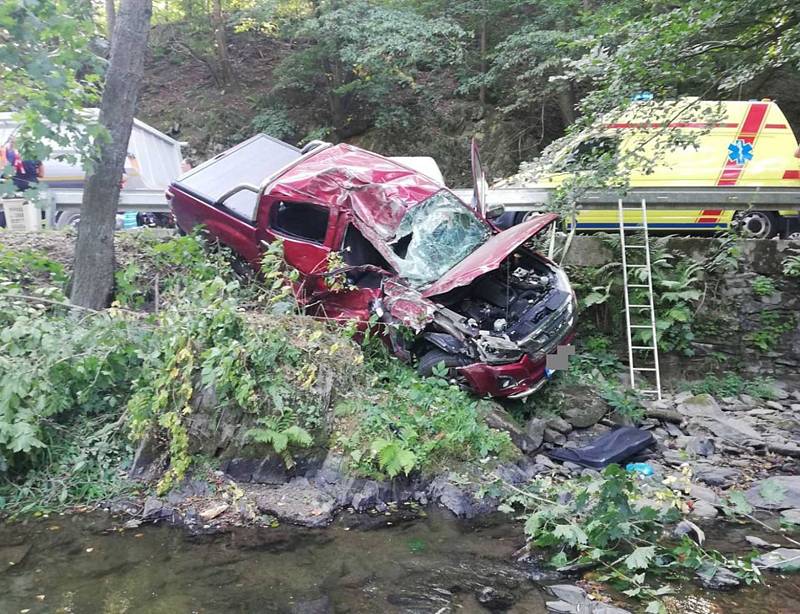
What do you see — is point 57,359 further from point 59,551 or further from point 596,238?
point 596,238

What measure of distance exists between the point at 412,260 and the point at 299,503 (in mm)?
2695

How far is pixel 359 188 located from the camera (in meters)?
6.64

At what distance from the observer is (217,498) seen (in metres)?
4.95

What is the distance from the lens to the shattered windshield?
6.30 meters

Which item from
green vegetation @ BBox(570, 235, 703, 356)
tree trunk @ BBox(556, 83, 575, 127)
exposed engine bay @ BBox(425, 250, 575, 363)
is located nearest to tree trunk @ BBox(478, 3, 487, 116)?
tree trunk @ BBox(556, 83, 575, 127)

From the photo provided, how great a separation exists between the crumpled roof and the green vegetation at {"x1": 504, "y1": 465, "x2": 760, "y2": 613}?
10.8ft

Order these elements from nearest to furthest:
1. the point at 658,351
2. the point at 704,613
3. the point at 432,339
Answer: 1. the point at 704,613
2. the point at 432,339
3. the point at 658,351

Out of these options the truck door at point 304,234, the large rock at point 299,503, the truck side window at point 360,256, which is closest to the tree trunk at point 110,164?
the truck door at point 304,234

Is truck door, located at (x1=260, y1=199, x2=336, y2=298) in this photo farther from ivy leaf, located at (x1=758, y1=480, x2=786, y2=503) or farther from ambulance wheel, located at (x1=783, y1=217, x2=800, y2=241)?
ambulance wheel, located at (x1=783, y1=217, x2=800, y2=241)

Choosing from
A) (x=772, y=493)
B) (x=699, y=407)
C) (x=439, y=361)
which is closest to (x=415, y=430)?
(x=439, y=361)

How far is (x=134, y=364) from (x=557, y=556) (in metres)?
4.23

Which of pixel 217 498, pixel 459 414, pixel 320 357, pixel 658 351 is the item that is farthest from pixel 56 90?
pixel 658 351

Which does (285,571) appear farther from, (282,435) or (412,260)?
(412,260)

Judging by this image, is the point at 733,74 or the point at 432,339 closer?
the point at 432,339
